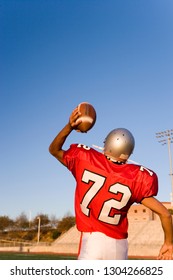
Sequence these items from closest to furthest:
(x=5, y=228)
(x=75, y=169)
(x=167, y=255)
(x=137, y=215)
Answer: (x=167, y=255), (x=75, y=169), (x=137, y=215), (x=5, y=228)

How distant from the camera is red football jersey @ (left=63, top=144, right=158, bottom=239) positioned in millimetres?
3059

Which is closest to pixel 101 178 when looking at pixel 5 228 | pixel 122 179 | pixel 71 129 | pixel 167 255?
pixel 122 179

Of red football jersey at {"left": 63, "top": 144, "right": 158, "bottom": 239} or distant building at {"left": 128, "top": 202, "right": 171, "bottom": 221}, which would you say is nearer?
red football jersey at {"left": 63, "top": 144, "right": 158, "bottom": 239}

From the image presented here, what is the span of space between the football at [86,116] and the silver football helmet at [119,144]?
0.68ft

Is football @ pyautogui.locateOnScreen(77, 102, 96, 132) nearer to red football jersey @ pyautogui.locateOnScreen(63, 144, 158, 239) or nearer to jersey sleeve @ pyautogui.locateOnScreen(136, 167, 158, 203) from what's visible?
red football jersey @ pyautogui.locateOnScreen(63, 144, 158, 239)

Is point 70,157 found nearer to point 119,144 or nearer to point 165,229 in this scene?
point 119,144

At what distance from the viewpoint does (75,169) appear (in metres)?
3.23

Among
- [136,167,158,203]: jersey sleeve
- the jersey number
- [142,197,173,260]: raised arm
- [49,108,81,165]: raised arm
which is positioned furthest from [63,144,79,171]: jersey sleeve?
[142,197,173,260]: raised arm

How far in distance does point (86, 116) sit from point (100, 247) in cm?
108

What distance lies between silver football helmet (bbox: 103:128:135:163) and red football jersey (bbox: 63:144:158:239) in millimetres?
68

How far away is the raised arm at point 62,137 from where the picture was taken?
3.03 m

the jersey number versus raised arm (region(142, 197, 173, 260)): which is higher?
the jersey number

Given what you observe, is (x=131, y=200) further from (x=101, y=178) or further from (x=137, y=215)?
(x=137, y=215)

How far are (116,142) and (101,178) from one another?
0.33 metres
